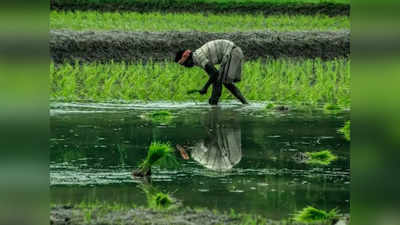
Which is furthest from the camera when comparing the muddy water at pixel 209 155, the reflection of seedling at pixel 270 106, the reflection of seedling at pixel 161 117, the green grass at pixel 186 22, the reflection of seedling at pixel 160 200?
the green grass at pixel 186 22

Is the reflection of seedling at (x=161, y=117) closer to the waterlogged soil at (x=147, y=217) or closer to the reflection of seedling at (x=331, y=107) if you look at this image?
the reflection of seedling at (x=331, y=107)

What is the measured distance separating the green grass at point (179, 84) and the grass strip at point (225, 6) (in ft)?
22.1

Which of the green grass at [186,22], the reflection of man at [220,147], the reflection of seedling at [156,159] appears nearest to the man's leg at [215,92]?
the reflection of man at [220,147]

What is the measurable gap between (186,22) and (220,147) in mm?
11857

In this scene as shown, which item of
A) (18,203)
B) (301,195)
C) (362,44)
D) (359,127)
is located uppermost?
(362,44)

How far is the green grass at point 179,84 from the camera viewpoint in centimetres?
1166

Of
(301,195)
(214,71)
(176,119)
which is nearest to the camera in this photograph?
(301,195)

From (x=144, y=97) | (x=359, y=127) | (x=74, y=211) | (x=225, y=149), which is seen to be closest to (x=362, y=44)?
(x=359, y=127)

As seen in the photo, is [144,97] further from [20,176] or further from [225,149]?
[20,176]

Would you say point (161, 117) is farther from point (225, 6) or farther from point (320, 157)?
point (225, 6)

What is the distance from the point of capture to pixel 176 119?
9352mm

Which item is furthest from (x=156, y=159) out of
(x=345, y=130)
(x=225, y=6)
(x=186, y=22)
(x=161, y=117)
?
(x=225, y=6)

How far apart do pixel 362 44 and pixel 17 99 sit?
0.91 metres

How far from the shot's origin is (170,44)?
54.5ft
